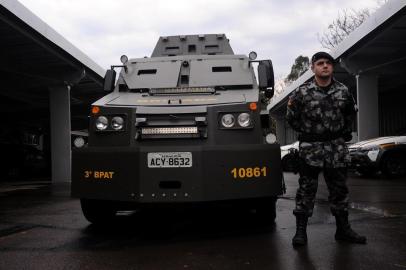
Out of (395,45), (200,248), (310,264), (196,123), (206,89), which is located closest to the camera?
(310,264)

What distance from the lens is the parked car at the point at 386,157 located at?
1330cm

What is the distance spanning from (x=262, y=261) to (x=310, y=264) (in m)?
0.39

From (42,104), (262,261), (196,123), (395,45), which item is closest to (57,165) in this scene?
(42,104)

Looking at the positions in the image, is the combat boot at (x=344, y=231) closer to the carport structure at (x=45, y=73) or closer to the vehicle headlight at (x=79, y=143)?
the vehicle headlight at (x=79, y=143)

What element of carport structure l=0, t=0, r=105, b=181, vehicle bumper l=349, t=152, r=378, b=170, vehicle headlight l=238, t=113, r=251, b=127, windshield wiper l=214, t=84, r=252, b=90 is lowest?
vehicle bumper l=349, t=152, r=378, b=170

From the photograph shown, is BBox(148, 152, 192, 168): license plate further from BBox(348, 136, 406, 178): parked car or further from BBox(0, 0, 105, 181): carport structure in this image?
BBox(348, 136, 406, 178): parked car

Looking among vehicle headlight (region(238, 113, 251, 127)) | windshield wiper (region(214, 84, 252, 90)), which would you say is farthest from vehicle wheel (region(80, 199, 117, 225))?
windshield wiper (region(214, 84, 252, 90))

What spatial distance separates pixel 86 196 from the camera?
17.3 ft

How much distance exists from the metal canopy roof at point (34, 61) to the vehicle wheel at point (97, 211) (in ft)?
19.0

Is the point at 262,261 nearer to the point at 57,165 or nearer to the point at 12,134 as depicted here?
the point at 57,165

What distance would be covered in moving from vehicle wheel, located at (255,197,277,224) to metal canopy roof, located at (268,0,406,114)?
320 inches

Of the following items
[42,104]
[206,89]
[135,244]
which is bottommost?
[135,244]

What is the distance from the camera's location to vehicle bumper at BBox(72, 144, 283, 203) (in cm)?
493

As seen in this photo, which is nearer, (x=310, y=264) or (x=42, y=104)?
(x=310, y=264)
